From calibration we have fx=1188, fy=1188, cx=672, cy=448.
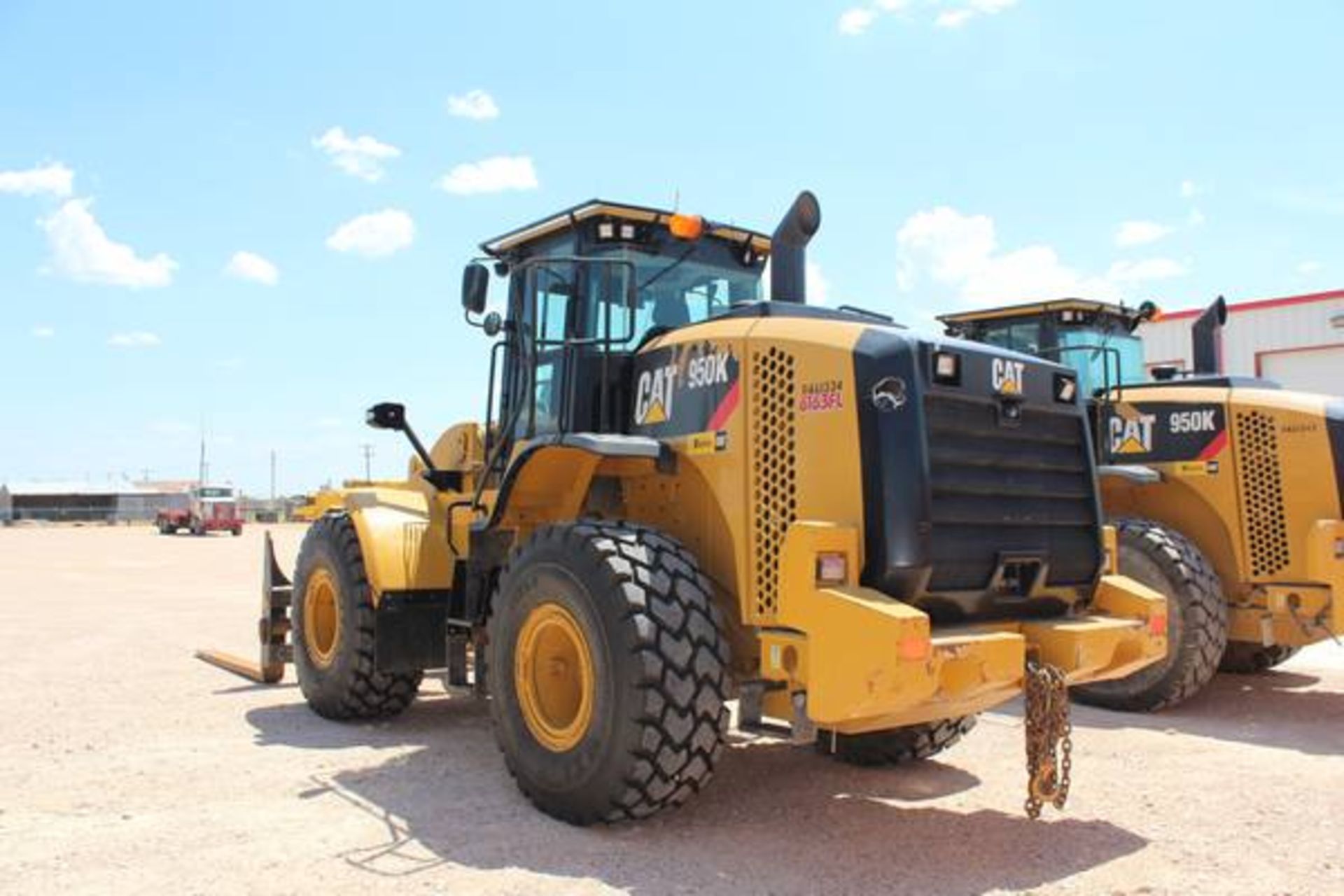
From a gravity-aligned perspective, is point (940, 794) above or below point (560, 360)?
below

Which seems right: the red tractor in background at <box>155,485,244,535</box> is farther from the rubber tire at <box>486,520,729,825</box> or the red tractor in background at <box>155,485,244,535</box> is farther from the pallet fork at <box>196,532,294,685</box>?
the rubber tire at <box>486,520,729,825</box>

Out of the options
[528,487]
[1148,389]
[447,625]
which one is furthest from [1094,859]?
[1148,389]

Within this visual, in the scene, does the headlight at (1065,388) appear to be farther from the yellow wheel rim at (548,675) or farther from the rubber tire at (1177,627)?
the rubber tire at (1177,627)

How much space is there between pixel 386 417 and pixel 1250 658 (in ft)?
24.3

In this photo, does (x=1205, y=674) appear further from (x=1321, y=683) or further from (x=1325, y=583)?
(x=1321, y=683)

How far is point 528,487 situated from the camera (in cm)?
621

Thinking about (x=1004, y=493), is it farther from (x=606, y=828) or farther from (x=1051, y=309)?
(x=1051, y=309)

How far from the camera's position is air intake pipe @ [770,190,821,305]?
5926 mm

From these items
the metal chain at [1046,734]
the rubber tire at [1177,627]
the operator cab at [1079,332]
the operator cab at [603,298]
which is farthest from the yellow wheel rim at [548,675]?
the operator cab at [1079,332]

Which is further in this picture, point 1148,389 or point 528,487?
point 1148,389

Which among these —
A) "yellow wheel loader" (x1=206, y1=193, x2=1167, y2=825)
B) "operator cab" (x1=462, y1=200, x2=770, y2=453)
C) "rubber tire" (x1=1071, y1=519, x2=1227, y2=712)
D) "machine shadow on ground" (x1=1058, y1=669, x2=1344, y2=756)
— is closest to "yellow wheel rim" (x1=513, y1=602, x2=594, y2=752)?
"yellow wheel loader" (x1=206, y1=193, x2=1167, y2=825)

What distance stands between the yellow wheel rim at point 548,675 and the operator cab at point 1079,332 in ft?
19.7

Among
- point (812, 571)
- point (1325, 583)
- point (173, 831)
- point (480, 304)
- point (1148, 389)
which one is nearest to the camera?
point (812, 571)

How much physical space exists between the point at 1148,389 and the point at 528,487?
5.79 meters
